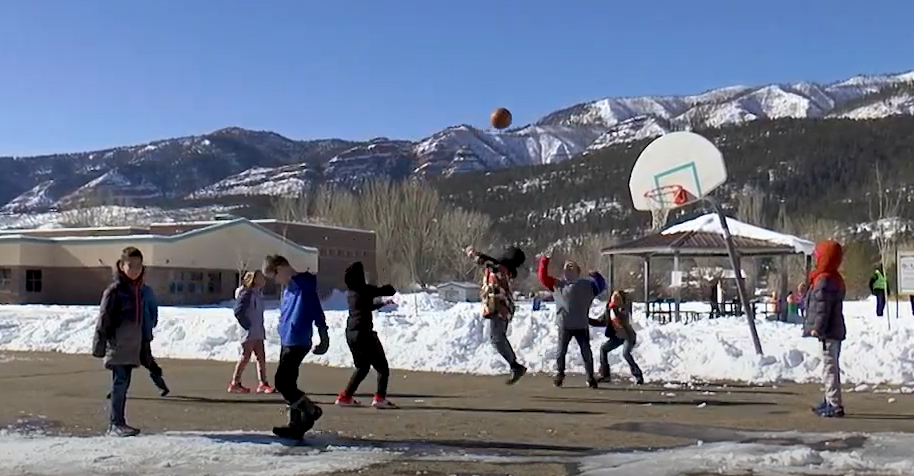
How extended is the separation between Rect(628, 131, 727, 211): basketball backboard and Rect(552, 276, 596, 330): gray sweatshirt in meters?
4.67

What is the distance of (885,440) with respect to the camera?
29.2 ft

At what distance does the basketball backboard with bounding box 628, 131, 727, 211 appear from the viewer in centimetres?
1744

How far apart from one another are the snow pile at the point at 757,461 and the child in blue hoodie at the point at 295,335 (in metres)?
2.38

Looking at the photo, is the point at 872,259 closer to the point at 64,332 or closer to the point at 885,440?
the point at 64,332

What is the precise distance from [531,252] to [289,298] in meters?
151

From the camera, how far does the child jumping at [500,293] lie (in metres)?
13.0

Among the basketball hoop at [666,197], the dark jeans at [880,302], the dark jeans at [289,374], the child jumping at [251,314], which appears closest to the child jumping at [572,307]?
the child jumping at [251,314]

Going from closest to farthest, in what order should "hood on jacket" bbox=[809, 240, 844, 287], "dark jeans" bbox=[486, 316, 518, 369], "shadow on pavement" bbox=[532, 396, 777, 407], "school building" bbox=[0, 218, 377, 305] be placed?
"hood on jacket" bbox=[809, 240, 844, 287] < "shadow on pavement" bbox=[532, 396, 777, 407] < "dark jeans" bbox=[486, 316, 518, 369] < "school building" bbox=[0, 218, 377, 305]

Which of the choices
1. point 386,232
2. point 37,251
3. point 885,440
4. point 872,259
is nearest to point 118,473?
point 885,440

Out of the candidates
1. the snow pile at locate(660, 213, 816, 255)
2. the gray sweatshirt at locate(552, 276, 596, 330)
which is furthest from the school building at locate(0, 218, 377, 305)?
the gray sweatshirt at locate(552, 276, 596, 330)

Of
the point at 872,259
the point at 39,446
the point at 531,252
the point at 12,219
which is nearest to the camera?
the point at 39,446

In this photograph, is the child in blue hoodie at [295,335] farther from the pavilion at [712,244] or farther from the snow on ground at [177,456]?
the pavilion at [712,244]

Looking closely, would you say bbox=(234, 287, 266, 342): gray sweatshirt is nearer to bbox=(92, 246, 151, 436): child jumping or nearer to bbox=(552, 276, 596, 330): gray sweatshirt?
bbox=(552, 276, 596, 330): gray sweatshirt

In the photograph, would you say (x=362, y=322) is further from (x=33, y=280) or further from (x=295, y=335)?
(x=33, y=280)
